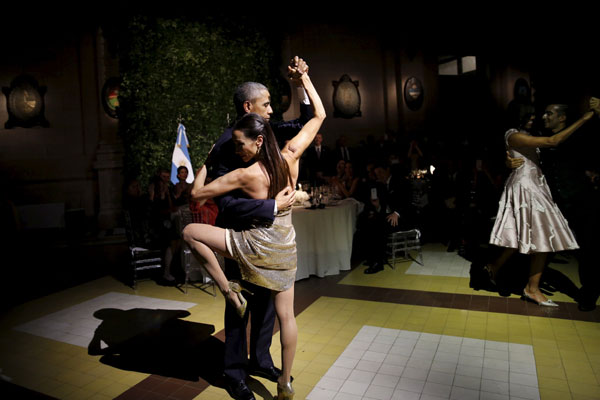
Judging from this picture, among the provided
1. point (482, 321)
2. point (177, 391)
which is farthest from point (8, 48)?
point (482, 321)

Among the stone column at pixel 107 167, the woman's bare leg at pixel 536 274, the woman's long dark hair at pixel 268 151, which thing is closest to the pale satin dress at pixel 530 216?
the woman's bare leg at pixel 536 274

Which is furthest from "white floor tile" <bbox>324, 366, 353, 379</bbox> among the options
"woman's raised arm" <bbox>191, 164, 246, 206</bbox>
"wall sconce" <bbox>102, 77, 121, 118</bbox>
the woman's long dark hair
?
"wall sconce" <bbox>102, 77, 121, 118</bbox>

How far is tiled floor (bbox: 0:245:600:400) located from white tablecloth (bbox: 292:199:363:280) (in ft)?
1.14

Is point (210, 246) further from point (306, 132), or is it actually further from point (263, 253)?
point (306, 132)

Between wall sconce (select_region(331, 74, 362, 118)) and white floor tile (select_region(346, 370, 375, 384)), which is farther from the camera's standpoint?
wall sconce (select_region(331, 74, 362, 118))

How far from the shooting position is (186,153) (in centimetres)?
768

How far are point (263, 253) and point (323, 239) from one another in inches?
128

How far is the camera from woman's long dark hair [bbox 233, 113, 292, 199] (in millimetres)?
2457

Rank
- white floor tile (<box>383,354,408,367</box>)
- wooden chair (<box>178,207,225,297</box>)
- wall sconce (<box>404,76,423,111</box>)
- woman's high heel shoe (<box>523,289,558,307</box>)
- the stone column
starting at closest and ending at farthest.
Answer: white floor tile (<box>383,354,408,367</box>) < woman's high heel shoe (<box>523,289,558,307</box>) < wooden chair (<box>178,207,225,297</box>) < the stone column < wall sconce (<box>404,76,423,111</box>)

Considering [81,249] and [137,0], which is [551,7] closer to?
[137,0]

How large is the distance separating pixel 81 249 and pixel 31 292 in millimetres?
3119

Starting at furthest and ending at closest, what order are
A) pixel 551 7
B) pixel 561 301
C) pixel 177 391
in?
pixel 551 7 < pixel 561 301 < pixel 177 391

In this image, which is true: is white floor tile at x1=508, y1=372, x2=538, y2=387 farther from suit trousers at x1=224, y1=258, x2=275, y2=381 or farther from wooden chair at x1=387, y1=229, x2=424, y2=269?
wooden chair at x1=387, y1=229, x2=424, y2=269

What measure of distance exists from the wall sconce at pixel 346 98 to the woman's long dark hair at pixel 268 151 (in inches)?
388
